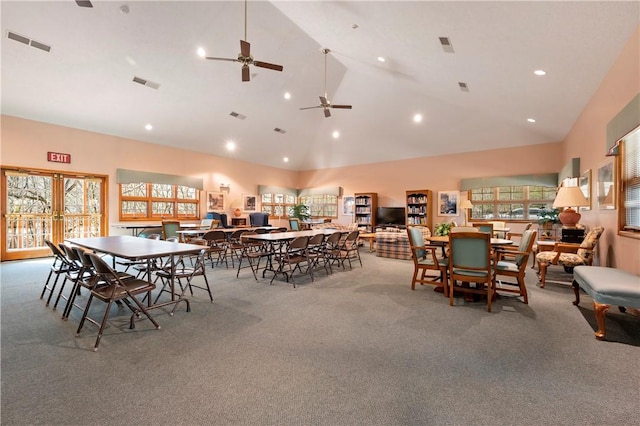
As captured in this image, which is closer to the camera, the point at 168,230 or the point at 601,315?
the point at 601,315

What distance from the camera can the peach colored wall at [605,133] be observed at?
130 inches

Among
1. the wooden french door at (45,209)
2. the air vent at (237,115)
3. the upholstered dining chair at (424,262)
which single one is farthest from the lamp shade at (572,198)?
the wooden french door at (45,209)

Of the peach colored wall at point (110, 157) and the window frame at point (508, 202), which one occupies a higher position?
the peach colored wall at point (110, 157)

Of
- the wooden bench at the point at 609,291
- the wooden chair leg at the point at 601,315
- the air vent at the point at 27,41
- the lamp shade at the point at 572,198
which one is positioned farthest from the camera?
the air vent at the point at 27,41

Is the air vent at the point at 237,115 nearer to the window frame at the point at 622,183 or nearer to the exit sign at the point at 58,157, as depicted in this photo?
the exit sign at the point at 58,157

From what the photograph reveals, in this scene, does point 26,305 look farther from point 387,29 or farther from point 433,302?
point 387,29

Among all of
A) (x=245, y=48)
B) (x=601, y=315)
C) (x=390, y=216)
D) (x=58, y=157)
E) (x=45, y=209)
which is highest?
(x=245, y=48)

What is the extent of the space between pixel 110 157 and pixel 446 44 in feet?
27.8

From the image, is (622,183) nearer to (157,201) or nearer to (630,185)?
(630,185)

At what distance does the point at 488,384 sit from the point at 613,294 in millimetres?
1694

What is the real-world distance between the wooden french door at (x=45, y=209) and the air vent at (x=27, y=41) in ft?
10.3

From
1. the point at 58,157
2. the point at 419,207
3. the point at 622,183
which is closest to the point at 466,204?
the point at 419,207

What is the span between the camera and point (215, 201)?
10.4 meters

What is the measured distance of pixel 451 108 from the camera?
812 centimetres
